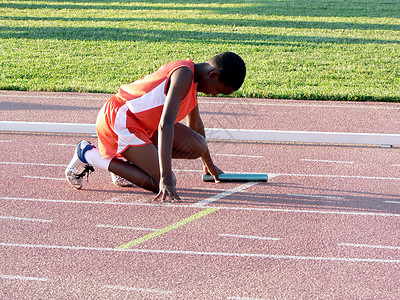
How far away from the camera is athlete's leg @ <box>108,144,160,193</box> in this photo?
17.5ft

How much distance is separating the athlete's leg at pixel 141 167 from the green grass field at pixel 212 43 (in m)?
5.58

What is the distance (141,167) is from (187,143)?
481 millimetres

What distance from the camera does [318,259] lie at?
4219mm

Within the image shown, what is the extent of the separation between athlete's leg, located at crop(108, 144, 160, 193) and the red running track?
164 mm

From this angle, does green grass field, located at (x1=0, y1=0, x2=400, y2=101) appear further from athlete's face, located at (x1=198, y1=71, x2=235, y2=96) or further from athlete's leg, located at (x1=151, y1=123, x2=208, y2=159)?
athlete's face, located at (x1=198, y1=71, x2=235, y2=96)

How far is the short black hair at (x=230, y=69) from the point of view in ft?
16.3

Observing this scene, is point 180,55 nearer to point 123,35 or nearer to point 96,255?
point 123,35

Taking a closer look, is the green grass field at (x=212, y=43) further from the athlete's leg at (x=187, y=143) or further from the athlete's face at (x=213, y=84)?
the athlete's face at (x=213, y=84)

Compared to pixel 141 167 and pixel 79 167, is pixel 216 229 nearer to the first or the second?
pixel 141 167

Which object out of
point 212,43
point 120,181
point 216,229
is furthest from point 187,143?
point 212,43

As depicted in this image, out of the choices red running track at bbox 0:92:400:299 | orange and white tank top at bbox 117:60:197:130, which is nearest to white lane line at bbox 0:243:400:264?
red running track at bbox 0:92:400:299

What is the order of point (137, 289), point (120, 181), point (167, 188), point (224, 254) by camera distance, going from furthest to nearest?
point (120, 181), point (167, 188), point (224, 254), point (137, 289)

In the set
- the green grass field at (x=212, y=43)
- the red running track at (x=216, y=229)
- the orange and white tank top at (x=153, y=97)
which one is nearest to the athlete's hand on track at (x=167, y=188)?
the red running track at (x=216, y=229)

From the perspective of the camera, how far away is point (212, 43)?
16.3 metres
